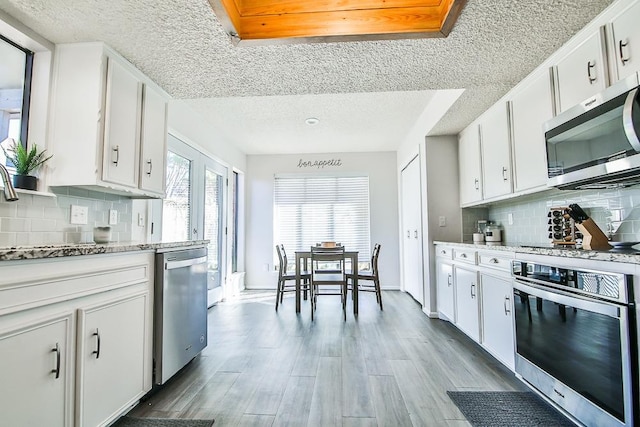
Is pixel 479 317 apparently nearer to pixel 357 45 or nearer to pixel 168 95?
pixel 357 45

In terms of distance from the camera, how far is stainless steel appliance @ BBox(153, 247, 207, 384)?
6.33 feet

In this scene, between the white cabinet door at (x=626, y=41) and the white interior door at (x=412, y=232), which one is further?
the white interior door at (x=412, y=232)

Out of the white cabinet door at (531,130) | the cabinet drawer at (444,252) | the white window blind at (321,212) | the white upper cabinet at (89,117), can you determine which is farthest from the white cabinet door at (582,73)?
the white window blind at (321,212)

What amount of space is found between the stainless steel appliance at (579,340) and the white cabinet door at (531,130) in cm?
76

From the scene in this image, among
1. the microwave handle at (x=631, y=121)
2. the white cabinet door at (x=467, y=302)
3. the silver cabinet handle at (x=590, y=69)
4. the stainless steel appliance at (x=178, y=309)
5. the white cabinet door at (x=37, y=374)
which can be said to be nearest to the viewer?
the white cabinet door at (x=37, y=374)

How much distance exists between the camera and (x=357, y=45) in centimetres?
193

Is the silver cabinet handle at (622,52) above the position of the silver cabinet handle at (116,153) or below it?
above

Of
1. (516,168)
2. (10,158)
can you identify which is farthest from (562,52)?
(10,158)

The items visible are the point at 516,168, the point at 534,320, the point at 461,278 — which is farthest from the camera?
the point at 461,278

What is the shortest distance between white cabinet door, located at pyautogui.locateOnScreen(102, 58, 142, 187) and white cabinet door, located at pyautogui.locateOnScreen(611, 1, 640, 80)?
9.12ft

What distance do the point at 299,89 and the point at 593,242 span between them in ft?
7.23

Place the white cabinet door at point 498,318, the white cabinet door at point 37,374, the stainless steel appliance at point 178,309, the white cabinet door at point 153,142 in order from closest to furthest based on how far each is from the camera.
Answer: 1. the white cabinet door at point 37,374
2. the stainless steel appliance at point 178,309
3. the white cabinet door at point 498,318
4. the white cabinet door at point 153,142

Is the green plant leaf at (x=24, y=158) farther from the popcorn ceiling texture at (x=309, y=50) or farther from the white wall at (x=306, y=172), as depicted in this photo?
the white wall at (x=306, y=172)

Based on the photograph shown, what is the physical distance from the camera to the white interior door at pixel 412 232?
4.15 meters
